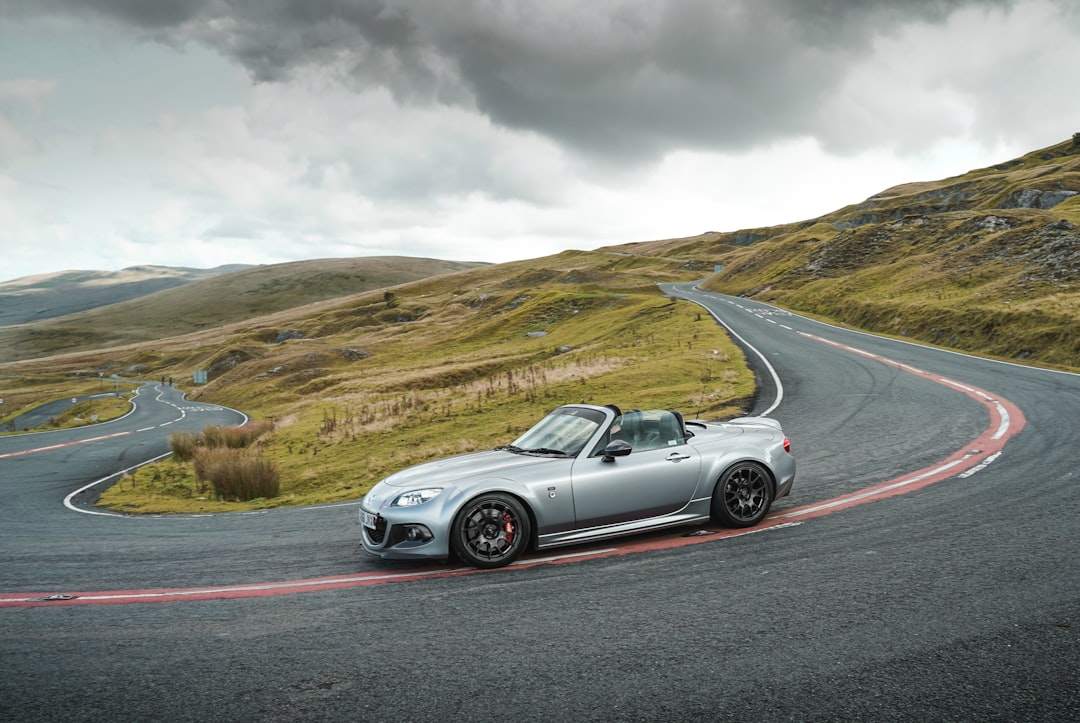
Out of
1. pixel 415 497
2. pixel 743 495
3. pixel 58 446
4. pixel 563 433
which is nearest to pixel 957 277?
pixel 743 495

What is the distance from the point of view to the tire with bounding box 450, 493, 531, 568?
6816mm

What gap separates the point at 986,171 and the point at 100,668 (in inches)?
7561

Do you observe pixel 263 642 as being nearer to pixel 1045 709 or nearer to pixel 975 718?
pixel 975 718

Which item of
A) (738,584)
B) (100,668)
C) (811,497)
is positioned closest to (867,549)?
(738,584)

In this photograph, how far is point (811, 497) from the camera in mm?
8922

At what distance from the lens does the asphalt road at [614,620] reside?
161 inches

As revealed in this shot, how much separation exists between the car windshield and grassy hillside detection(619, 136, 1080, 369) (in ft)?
83.1

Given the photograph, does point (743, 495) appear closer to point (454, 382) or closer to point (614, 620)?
point (614, 620)

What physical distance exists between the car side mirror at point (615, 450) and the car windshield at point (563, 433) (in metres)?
0.35

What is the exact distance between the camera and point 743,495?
7984 mm

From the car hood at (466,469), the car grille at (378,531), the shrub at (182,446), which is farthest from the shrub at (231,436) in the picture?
the car grille at (378,531)

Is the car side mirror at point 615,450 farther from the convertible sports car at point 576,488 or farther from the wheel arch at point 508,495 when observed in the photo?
the wheel arch at point 508,495

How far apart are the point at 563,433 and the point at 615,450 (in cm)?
94

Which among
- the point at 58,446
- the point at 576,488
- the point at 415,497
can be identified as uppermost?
the point at 415,497
